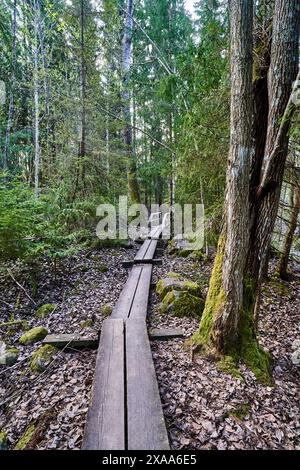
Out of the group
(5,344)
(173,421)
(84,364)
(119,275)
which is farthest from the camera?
(119,275)

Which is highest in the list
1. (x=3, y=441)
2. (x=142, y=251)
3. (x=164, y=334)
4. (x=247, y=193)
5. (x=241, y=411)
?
(x=247, y=193)

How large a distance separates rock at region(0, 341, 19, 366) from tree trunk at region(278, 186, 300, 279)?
532 cm

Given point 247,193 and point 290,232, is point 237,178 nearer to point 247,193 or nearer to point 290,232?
point 247,193

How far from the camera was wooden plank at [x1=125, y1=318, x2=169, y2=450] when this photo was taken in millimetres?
1889

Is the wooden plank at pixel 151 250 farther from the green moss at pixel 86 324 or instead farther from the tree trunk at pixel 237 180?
the tree trunk at pixel 237 180

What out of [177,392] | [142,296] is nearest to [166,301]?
[142,296]

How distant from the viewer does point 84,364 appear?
3.11 m

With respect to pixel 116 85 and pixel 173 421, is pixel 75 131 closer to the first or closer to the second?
pixel 116 85

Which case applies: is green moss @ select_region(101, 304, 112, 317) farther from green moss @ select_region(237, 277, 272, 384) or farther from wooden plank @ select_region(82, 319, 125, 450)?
green moss @ select_region(237, 277, 272, 384)

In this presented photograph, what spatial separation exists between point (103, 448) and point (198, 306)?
290 centimetres

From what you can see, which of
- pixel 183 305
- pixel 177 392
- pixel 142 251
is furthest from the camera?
pixel 142 251

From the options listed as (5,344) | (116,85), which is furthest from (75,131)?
(5,344)

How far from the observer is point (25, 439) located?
7.00 ft

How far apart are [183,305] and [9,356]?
8.93 ft
